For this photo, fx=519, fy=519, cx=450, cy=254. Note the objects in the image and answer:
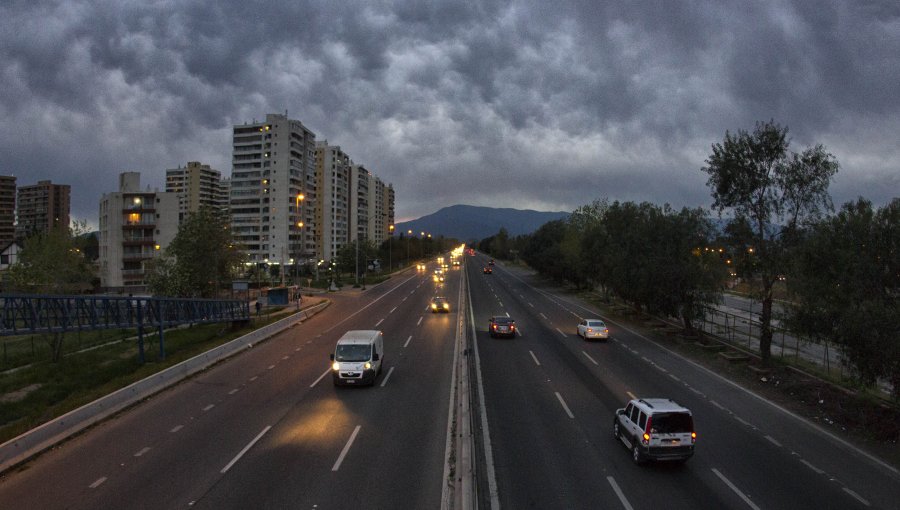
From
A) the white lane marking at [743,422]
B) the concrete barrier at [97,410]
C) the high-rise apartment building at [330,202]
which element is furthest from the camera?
the high-rise apartment building at [330,202]

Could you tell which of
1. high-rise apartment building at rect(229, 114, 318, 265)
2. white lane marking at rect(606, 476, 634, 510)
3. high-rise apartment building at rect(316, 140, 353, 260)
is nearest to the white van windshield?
white lane marking at rect(606, 476, 634, 510)

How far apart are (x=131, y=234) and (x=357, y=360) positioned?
245ft

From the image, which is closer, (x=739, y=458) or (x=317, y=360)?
(x=739, y=458)

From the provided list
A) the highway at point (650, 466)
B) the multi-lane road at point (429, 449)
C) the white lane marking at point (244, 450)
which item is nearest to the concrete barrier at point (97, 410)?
the multi-lane road at point (429, 449)

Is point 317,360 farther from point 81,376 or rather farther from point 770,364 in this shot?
point 770,364

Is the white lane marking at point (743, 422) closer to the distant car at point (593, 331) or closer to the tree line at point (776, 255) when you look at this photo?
the tree line at point (776, 255)

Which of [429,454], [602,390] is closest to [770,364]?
[602,390]

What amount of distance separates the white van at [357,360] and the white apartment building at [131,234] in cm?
6895

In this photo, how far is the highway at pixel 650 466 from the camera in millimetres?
11992

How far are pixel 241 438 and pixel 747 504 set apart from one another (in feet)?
44.4

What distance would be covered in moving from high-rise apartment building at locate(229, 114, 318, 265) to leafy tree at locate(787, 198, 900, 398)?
106854 millimetres

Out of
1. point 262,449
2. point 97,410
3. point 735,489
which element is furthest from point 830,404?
point 97,410

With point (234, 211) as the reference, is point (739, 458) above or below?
below

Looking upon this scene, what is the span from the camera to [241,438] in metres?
15.6
